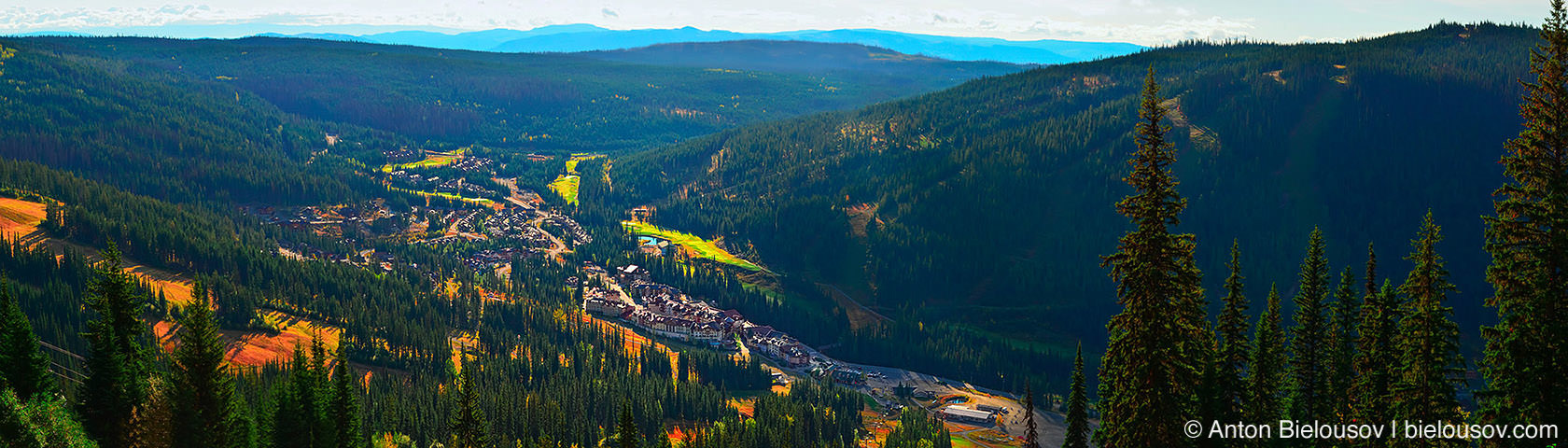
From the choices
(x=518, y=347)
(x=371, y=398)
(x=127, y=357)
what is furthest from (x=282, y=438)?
(x=518, y=347)

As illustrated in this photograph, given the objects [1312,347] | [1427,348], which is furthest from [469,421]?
[1312,347]

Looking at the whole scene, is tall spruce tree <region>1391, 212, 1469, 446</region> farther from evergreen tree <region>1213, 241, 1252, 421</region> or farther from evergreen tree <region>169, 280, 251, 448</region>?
evergreen tree <region>169, 280, 251, 448</region>

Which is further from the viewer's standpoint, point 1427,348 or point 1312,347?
point 1312,347

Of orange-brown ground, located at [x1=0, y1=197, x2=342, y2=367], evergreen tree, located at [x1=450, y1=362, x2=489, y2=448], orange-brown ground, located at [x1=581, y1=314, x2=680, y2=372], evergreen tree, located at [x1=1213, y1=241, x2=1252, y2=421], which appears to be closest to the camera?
evergreen tree, located at [x1=1213, y1=241, x2=1252, y2=421]

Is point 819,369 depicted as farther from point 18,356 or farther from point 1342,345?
point 18,356

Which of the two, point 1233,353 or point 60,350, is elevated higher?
point 1233,353

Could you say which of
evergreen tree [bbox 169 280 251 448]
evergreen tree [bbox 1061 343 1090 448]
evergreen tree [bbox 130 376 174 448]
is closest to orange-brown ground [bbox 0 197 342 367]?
evergreen tree [bbox 169 280 251 448]
